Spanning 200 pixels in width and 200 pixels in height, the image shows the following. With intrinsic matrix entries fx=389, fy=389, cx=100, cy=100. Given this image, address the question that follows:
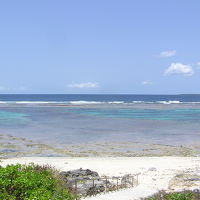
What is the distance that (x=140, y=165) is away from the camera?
77.4 ft

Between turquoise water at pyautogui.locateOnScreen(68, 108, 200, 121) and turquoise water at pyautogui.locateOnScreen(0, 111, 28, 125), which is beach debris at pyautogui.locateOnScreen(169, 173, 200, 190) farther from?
turquoise water at pyautogui.locateOnScreen(68, 108, 200, 121)

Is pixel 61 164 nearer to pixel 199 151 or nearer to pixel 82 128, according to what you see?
pixel 199 151

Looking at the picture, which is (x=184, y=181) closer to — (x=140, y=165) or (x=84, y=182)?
(x=140, y=165)

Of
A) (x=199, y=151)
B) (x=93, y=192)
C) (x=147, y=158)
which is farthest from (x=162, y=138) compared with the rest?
(x=93, y=192)

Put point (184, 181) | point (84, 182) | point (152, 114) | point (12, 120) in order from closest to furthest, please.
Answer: point (84, 182) → point (184, 181) → point (12, 120) → point (152, 114)

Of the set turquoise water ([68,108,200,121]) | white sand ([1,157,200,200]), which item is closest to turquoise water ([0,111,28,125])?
turquoise water ([68,108,200,121])

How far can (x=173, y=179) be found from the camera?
1950 cm

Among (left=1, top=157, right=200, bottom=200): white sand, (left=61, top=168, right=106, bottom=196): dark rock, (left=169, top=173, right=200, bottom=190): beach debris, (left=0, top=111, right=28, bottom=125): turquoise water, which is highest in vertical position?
(left=0, top=111, right=28, bottom=125): turquoise water

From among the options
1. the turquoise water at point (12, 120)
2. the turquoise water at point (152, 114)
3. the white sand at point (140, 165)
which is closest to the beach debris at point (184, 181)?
the white sand at point (140, 165)

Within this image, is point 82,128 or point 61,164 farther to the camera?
point 82,128

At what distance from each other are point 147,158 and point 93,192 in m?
11.1

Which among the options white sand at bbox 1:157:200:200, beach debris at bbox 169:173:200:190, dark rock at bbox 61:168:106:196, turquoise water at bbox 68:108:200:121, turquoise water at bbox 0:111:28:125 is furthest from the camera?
turquoise water at bbox 68:108:200:121

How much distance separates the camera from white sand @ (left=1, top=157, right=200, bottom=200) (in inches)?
781

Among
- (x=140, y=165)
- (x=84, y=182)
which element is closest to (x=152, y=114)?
(x=140, y=165)
